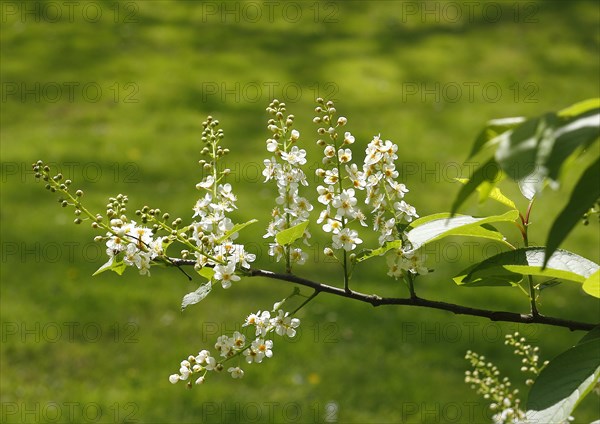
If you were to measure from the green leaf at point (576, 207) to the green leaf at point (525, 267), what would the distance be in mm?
351

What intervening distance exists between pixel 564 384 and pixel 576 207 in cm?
33

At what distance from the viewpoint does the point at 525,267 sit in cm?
108

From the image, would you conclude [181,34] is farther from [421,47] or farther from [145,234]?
[145,234]

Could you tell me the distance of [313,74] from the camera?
7.89m

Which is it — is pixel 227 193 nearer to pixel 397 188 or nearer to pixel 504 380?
pixel 397 188

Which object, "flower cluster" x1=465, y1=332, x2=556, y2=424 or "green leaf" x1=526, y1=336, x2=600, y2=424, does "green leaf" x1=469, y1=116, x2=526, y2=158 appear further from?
"flower cluster" x1=465, y1=332, x2=556, y2=424

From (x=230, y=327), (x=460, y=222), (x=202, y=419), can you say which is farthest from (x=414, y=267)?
(x=230, y=327)

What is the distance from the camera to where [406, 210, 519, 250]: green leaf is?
109 centimetres

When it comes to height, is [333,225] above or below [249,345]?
above

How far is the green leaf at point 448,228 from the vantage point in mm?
1089

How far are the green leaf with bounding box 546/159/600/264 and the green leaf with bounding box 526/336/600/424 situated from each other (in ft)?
0.96
